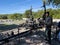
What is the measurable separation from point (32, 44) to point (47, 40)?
967 mm

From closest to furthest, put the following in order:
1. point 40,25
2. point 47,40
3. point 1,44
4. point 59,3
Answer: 1. point 1,44
2. point 47,40
3. point 40,25
4. point 59,3

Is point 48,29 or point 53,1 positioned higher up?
point 53,1

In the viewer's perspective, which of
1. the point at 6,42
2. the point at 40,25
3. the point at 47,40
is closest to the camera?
the point at 6,42

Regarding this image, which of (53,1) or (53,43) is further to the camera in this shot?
(53,1)

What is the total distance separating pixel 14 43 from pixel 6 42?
47 centimetres

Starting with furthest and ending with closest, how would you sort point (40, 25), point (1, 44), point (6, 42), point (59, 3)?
point (59, 3), point (40, 25), point (6, 42), point (1, 44)

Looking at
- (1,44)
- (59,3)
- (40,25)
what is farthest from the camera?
(59,3)

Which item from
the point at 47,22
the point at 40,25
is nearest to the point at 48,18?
the point at 47,22

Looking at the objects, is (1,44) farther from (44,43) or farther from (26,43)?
(44,43)

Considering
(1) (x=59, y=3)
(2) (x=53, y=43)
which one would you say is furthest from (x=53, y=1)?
(2) (x=53, y=43)

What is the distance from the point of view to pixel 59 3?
34.7 m

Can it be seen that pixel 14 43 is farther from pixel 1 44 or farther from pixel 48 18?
pixel 48 18

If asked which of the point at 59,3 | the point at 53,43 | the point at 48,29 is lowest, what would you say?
the point at 53,43

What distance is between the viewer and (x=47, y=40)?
10352mm
